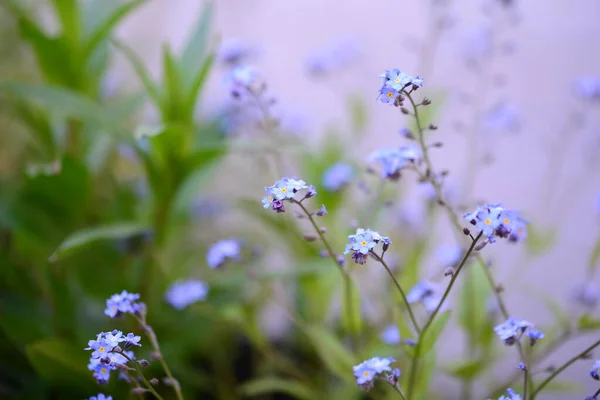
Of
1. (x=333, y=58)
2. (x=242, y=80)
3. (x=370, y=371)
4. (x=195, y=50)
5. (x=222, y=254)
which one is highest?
(x=333, y=58)

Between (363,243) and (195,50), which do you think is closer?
(363,243)

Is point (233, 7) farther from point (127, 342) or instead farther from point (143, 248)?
point (127, 342)

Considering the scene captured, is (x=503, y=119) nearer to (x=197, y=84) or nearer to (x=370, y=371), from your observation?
(x=197, y=84)

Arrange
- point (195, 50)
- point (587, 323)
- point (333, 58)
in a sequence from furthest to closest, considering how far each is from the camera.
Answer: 1. point (333, 58)
2. point (195, 50)
3. point (587, 323)

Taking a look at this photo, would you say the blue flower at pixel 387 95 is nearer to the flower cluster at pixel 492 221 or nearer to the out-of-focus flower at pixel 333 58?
the flower cluster at pixel 492 221

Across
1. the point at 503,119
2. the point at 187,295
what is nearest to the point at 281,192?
the point at 187,295
